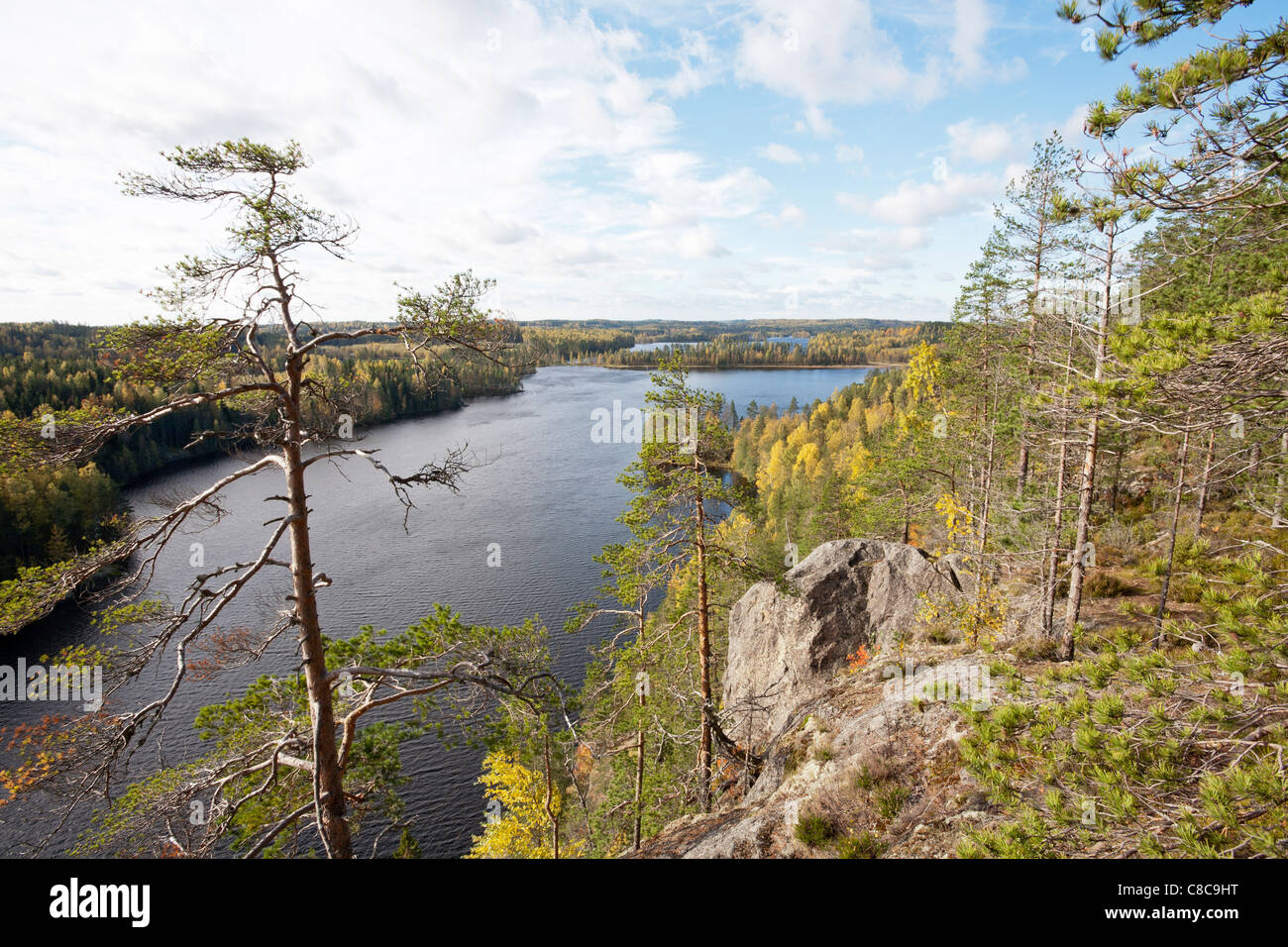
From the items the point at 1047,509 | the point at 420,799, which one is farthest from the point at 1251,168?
the point at 420,799

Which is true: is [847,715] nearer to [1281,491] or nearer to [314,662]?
[1281,491]

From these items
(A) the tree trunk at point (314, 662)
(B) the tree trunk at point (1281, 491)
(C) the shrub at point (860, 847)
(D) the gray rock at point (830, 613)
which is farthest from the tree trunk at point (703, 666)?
(B) the tree trunk at point (1281, 491)

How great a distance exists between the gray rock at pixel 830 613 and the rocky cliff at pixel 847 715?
41mm

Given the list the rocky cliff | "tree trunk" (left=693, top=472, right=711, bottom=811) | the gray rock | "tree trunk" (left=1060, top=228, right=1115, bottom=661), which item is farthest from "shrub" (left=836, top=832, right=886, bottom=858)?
the gray rock

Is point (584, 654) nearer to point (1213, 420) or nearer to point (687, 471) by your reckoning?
point (687, 471)

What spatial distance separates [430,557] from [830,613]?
1066 inches

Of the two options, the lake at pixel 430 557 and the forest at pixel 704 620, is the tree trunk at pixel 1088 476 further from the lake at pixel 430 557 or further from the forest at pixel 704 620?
the lake at pixel 430 557

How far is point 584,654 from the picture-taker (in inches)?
1099

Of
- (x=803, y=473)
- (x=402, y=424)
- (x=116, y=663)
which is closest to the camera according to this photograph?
(x=116, y=663)

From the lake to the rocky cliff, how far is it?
28.2ft

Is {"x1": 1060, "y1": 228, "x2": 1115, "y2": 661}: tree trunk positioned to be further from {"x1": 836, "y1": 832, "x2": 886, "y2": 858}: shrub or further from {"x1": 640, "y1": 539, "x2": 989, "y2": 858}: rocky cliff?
{"x1": 836, "y1": 832, "x2": 886, "y2": 858}: shrub

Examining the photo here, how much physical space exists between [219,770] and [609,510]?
124ft

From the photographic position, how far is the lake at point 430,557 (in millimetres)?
22172

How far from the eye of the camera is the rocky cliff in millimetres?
6895
